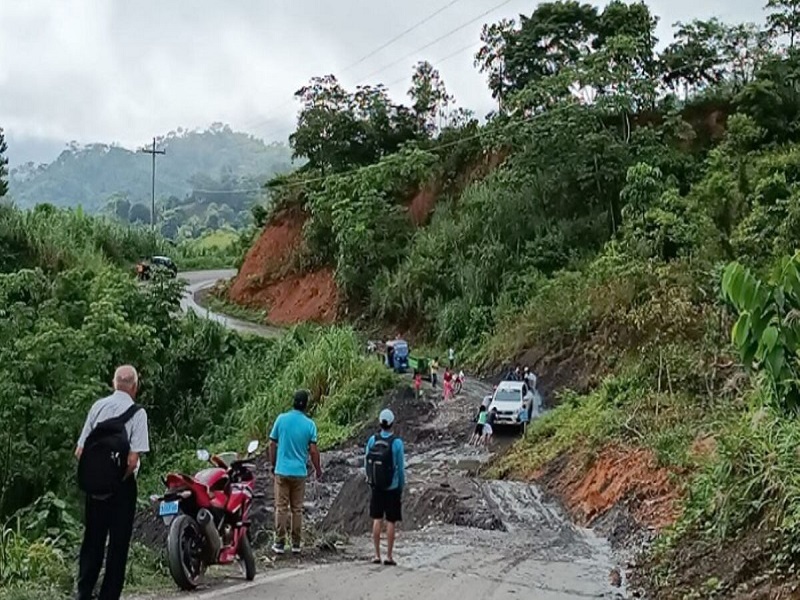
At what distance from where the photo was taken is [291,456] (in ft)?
34.4

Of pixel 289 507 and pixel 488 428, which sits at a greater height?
pixel 289 507

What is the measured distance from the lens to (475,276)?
1578 inches

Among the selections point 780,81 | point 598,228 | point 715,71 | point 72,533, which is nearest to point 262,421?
point 598,228

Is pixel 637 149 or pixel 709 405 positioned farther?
pixel 637 149

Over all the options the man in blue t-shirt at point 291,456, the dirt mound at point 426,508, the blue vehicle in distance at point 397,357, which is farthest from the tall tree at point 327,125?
the man in blue t-shirt at point 291,456

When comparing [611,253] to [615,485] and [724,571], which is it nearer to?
[615,485]

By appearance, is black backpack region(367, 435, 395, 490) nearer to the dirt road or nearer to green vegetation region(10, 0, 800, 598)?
the dirt road

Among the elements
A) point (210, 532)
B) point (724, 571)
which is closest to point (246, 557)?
point (210, 532)

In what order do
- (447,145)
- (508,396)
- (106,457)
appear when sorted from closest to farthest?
(106,457) → (508,396) → (447,145)

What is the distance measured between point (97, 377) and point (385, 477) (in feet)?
42.2

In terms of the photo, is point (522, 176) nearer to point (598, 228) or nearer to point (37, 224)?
point (598, 228)

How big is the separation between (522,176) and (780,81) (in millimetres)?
10525

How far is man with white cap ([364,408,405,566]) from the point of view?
10.6 m

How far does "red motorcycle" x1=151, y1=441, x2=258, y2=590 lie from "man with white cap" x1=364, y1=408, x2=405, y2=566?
1.44m
